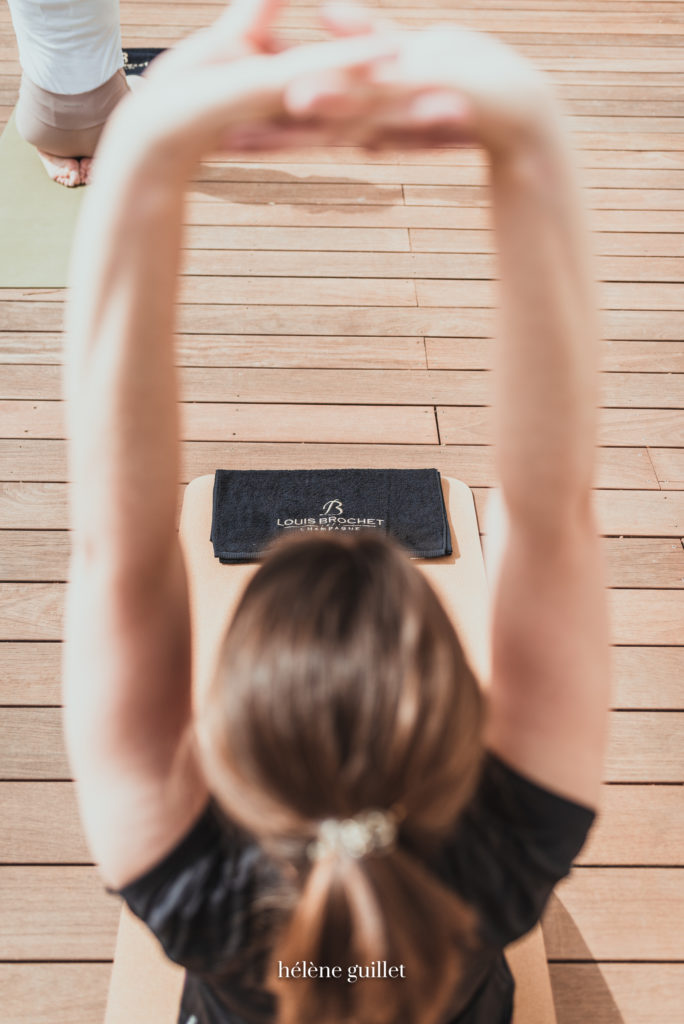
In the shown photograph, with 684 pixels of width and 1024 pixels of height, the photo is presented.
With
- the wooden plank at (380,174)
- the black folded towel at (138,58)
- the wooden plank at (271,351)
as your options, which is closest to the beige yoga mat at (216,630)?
the wooden plank at (271,351)

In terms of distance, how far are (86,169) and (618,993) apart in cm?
278

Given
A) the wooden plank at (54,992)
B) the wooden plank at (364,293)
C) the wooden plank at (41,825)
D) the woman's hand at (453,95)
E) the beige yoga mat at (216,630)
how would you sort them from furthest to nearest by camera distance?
1. the wooden plank at (364,293)
2. the wooden plank at (41,825)
3. the wooden plank at (54,992)
4. the beige yoga mat at (216,630)
5. the woman's hand at (453,95)

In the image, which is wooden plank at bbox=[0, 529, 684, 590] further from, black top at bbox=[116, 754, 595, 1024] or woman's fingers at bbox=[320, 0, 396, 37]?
woman's fingers at bbox=[320, 0, 396, 37]

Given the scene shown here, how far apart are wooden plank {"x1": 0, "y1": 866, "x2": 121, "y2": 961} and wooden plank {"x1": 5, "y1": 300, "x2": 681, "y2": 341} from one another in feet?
4.75

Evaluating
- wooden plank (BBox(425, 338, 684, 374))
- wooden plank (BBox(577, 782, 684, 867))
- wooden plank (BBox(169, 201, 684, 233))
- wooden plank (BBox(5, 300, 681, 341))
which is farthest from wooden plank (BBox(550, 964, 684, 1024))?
wooden plank (BBox(169, 201, 684, 233))

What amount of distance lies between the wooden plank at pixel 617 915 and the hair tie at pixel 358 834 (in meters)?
0.98

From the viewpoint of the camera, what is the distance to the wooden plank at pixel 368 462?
2006 mm

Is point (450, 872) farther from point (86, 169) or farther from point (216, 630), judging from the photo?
point (86, 169)

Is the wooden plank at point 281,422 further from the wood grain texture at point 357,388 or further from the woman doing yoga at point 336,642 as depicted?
the woman doing yoga at point 336,642

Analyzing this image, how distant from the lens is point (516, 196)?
1.76ft

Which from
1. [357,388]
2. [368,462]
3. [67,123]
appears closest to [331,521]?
[368,462]

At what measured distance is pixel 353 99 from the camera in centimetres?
50

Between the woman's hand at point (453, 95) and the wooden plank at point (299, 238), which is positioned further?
the wooden plank at point (299, 238)

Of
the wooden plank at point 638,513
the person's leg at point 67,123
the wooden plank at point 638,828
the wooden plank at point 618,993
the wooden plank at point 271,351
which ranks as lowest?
the wooden plank at point 618,993
